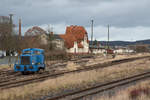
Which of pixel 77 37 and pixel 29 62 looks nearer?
pixel 29 62

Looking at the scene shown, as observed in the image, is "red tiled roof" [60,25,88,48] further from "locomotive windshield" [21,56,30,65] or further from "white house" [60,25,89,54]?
"locomotive windshield" [21,56,30,65]

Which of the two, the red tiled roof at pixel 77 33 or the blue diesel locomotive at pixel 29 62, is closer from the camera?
the blue diesel locomotive at pixel 29 62

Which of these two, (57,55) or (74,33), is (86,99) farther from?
(74,33)

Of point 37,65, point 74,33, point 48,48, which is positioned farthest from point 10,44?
point 74,33

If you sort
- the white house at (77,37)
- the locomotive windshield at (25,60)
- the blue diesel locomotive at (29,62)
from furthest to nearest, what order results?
the white house at (77,37) < the locomotive windshield at (25,60) < the blue diesel locomotive at (29,62)

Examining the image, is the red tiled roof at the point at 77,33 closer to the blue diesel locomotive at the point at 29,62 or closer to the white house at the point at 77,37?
the white house at the point at 77,37

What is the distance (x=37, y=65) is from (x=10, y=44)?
24.0m

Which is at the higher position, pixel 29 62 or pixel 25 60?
pixel 25 60

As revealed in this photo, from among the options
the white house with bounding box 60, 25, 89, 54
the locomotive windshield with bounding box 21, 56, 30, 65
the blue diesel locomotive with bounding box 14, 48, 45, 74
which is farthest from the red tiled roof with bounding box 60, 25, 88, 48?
the locomotive windshield with bounding box 21, 56, 30, 65

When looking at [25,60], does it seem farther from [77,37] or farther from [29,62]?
[77,37]

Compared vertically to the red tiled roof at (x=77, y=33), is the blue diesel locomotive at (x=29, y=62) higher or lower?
lower

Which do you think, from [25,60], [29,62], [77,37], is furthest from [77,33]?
[29,62]

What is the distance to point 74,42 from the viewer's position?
85625mm

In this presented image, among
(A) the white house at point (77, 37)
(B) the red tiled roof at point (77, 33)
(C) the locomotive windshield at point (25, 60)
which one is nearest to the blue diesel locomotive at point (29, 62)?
(C) the locomotive windshield at point (25, 60)
